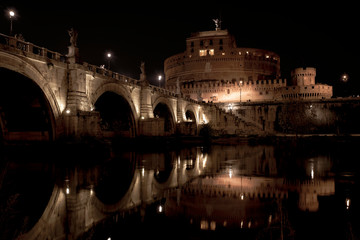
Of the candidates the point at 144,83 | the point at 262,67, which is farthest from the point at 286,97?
the point at 144,83

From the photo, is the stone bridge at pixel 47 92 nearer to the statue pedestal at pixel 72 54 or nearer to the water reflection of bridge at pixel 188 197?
the statue pedestal at pixel 72 54

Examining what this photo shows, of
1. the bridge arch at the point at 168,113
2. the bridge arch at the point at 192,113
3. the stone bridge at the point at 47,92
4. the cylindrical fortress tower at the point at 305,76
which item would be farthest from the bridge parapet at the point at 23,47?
the cylindrical fortress tower at the point at 305,76

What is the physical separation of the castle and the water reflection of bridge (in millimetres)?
69485

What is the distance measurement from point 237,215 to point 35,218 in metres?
4.35

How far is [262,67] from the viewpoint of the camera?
96562 mm

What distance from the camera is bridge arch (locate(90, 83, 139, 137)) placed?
960 inches

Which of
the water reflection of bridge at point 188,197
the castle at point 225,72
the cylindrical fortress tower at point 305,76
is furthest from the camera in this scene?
the castle at point 225,72

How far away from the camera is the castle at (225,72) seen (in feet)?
272

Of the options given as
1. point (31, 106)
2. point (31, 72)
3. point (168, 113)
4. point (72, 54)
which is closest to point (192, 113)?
point (168, 113)

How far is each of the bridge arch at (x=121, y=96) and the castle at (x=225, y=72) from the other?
5196cm

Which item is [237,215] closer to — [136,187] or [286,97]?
[136,187]

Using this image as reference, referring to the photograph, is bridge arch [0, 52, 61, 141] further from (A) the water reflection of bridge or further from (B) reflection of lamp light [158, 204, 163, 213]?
(B) reflection of lamp light [158, 204, 163, 213]

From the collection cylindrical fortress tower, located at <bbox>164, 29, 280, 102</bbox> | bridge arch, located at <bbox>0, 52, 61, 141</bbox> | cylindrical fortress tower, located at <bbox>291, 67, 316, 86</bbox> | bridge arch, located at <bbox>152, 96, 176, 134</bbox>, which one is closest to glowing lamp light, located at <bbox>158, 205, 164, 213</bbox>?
bridge arch, located at <bbox>0, 52, 61, 141</bbox>

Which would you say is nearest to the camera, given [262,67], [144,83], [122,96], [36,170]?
[36,170]
